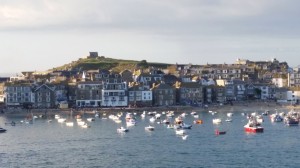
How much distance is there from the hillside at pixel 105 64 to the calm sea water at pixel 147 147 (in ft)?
217

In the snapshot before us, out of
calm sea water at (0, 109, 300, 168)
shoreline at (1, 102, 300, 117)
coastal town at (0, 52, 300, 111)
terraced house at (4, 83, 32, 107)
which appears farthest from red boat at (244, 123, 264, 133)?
terraced house at (4, 83, 32, 107)

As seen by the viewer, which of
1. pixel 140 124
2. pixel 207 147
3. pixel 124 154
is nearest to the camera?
pixel 124 154

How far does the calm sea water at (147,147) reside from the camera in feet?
130

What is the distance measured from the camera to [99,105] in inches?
3671

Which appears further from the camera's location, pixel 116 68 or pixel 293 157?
pixel 116 68

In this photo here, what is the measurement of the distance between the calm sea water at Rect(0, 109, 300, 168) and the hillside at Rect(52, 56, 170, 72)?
6621 centimetres

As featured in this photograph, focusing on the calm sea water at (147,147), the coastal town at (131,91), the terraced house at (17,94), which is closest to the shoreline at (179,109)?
the coastal town at (131,91)

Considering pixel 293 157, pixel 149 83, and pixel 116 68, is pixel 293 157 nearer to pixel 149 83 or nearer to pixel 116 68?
pixel 149 83

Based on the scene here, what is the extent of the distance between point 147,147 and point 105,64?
90.7 metres

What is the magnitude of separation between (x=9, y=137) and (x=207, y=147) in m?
18.6

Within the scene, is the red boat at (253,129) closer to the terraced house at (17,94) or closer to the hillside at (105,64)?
the terraced house at (17,94)

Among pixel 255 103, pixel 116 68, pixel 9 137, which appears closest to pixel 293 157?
pixel 9 137

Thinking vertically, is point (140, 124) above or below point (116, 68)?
below

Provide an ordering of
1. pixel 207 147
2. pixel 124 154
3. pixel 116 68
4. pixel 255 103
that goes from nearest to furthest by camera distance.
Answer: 1. pixel 124 154
2. pixel 207 147
3. pixel 255 103
4. pixel 116 68
